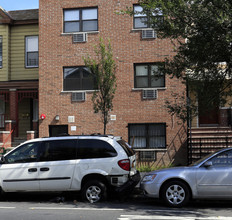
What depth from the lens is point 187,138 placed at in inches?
590

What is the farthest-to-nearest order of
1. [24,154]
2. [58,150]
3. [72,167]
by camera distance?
[24,154], [58,150], [72,167]

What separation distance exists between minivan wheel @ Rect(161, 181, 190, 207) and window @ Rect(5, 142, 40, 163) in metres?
3.59

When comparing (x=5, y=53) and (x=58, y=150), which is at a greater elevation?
(x=5, y=53)

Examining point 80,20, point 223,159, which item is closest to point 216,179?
point 223,159

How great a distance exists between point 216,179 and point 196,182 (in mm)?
463

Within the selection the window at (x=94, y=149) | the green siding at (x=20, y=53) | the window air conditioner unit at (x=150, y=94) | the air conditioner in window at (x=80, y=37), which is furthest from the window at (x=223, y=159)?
the green siding at (x=20, y=53)

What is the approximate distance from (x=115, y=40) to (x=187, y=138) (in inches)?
228

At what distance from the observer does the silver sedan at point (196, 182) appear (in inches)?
303

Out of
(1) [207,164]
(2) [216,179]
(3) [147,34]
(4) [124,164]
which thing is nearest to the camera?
(2) [216,179]

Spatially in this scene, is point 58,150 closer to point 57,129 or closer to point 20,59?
point 57,129

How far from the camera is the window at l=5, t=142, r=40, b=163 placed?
29.3 feet

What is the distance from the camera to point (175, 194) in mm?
7926

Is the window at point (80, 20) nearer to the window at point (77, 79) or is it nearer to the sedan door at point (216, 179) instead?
the window at point (77, 79)

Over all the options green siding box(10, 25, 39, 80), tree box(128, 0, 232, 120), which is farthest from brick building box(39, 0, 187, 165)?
tree box(128, 0, 232, 120)
